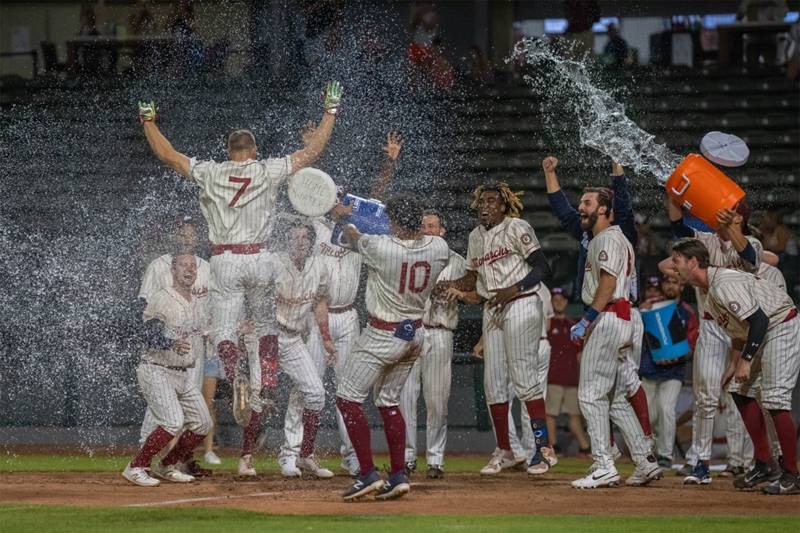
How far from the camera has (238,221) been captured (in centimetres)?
901

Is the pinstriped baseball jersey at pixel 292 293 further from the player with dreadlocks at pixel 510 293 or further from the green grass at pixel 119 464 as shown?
the green grass at pixel 119 464

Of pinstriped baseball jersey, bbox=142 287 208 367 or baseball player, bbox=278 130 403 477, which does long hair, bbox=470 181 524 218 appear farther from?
pinstriped baseball jersey, bbox=142 287 208 367

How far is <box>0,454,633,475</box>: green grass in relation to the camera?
1032 centimetres

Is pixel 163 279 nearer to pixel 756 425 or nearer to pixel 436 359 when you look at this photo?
pixel 436 359

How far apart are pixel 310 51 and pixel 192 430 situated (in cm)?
1047

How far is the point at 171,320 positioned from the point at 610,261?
3.32 metres

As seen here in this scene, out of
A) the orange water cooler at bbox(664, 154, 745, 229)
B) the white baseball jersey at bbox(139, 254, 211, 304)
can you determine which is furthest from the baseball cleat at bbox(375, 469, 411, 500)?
the white baseball jersey at bbox(139, 254, 211, 304)

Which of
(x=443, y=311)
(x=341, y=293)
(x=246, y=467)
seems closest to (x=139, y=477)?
(x=246, y=467)

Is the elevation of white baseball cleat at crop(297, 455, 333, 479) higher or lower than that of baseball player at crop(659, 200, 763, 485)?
lower

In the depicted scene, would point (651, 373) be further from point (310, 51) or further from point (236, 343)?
point (310, 51)

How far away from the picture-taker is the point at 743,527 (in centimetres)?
668

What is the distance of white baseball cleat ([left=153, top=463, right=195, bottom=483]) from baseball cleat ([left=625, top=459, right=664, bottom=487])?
132 inches

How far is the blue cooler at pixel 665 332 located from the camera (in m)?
10.8

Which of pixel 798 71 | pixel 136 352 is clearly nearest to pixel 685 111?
pixel 798 71
